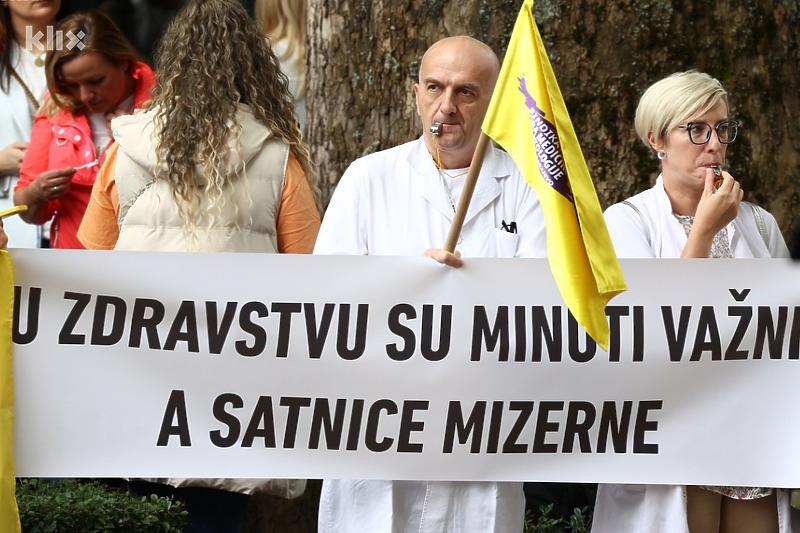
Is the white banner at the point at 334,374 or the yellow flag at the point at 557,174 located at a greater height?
the yellow flag at the point at 557,174

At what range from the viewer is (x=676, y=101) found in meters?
4.42

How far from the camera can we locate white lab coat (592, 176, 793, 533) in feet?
14.1

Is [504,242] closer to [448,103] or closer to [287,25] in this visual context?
[448,103]

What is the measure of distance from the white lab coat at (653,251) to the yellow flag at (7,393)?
2032mm

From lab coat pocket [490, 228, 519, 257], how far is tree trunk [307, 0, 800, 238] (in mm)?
1605

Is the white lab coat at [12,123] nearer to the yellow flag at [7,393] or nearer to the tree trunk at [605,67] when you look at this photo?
the tree trunk at [605,67]

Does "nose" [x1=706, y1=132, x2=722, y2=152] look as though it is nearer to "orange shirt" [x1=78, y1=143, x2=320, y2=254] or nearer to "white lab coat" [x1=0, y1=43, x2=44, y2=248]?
"orange shirt" [x1=78, y1=143, x2=320, y2=254]

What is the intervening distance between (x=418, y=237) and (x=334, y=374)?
59 cm

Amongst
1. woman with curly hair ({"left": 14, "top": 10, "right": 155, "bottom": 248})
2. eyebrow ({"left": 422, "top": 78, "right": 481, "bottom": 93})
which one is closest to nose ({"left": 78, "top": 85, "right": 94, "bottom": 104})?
woman with curly hair ({"left": 14, "top": 10, "right": 155, "bottom": 248})

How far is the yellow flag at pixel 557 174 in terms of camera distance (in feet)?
12.2

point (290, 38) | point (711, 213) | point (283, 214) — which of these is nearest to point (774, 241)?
point (711, 213)

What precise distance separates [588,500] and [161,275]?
7.53 ft

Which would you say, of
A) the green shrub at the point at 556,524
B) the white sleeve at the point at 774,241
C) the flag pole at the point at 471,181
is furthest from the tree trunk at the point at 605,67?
the flag pole at the point at 471,181

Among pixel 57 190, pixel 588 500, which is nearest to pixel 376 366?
pixel 588 500
